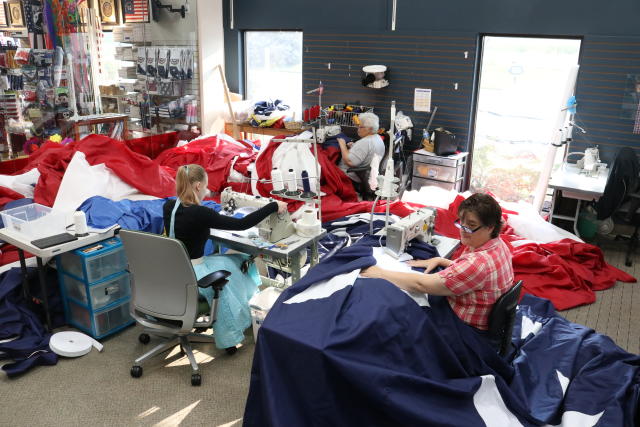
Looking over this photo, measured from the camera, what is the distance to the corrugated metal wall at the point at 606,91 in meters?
4.76

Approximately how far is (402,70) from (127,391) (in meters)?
4.39

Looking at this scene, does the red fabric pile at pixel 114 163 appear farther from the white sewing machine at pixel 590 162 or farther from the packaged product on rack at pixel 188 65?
the white sewing machine at pixel 590 162

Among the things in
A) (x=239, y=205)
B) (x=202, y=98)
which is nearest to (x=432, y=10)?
(x=202, y=98)

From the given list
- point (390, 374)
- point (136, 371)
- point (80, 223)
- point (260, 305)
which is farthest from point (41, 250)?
point (390, 374)

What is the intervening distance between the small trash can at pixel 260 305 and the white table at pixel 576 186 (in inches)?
108

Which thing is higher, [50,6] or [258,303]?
[50,6]

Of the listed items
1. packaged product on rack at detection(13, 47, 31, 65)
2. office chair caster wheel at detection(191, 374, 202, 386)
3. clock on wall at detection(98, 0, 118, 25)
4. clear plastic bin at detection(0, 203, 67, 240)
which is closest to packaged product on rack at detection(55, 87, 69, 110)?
packaged product on rack at detection(13, 47, 31, 65)

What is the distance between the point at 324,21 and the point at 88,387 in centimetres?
489

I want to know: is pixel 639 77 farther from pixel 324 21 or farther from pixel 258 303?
pixel 258 303

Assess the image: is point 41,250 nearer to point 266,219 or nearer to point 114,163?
point 266,219

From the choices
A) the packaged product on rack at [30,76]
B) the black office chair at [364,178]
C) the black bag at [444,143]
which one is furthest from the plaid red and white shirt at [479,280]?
the packaged product on rack at [30,76]

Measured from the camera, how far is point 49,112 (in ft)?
17.5

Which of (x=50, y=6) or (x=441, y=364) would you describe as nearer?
(x=441, y=364)

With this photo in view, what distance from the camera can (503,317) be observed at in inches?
90.1
